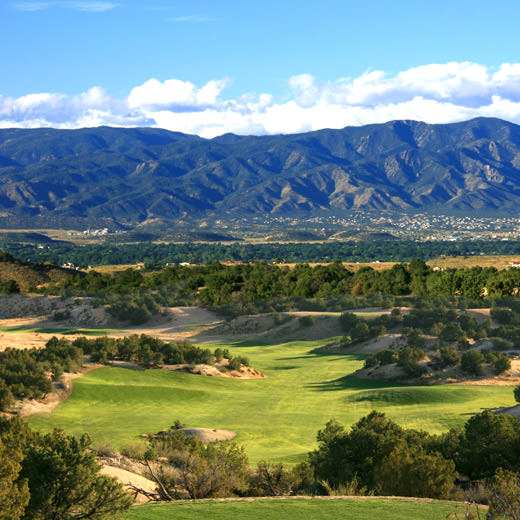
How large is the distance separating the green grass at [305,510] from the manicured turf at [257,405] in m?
6.98

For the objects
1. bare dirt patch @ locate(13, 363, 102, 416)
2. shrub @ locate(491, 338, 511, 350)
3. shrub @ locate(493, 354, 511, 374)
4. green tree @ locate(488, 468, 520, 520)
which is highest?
green tree @ locate(488, 468, 520, 520)

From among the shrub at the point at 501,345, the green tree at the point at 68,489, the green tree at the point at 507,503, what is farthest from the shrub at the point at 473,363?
the green tree at the point at 68,489

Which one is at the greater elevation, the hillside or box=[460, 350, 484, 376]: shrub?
box=[460, 350, 484, 376]: shrub

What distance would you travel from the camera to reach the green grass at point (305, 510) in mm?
14000

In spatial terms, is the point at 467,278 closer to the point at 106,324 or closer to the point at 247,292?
the point at 247,292

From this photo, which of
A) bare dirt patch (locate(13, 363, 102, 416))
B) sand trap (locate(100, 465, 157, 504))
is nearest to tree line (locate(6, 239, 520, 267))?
bare dirt patch (locate(13, 363, 102, 416))

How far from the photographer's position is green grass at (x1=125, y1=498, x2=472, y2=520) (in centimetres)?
1400

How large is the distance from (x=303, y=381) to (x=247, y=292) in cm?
4033

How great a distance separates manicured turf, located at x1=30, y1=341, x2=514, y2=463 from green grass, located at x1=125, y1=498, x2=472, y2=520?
698cm

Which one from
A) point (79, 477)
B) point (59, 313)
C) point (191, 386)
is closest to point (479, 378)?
point (191, 386)

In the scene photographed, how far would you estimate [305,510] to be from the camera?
14445mm

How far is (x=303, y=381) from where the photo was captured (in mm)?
39562

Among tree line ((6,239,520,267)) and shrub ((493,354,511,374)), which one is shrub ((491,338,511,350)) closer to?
shrub ((493,354,511,374))

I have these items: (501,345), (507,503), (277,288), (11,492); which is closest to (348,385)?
(501,345)
